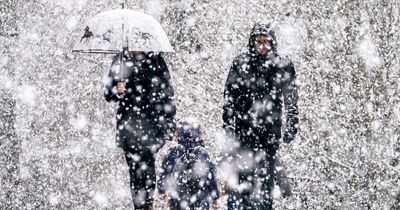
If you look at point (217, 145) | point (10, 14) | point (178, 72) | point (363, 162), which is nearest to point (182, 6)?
point (178, 72)

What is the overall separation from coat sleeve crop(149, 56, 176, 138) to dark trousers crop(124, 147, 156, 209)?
301mm

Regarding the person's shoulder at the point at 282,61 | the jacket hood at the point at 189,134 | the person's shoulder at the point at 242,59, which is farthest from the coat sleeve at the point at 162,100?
the person's shoulder at the point at 282,61

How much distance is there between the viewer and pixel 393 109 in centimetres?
649

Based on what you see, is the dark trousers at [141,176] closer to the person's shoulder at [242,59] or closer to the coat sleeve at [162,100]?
the coat sleeve at [162,100]

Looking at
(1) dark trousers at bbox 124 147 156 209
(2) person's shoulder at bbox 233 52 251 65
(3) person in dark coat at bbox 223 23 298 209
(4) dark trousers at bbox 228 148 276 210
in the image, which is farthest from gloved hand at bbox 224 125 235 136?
(1) dark trousers at bbox 124 147 156 209

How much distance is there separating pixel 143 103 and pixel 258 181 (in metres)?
1.28

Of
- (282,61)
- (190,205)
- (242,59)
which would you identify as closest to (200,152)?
(190,205)

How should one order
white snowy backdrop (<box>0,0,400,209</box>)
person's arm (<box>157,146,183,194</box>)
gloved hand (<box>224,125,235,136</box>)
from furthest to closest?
white snowy backdrop (<box>0,0,400,209</box>) → gloved hand (<box>224,125,235,136</box>) → person's arm (<box>157,146,183,194</box>)

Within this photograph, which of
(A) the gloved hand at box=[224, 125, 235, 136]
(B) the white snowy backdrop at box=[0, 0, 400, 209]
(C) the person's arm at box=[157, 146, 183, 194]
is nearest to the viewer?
(C) the person's arm at box=[157, 146, 183, 194]

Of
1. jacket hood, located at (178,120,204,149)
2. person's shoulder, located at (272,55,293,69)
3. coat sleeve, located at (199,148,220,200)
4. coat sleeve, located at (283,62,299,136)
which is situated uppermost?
person's shoulder, located at (272,55,293,69)

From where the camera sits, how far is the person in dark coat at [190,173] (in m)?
5.29

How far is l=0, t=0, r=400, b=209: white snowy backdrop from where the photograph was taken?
6.57 m

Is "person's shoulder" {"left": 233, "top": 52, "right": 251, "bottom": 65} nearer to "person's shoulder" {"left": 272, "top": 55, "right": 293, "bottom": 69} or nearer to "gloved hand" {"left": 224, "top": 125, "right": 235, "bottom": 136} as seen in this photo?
"person's shoulder" {"left": 272, "top": 55, "right": 293, "bottom": 69}

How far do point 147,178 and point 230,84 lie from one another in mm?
1121
